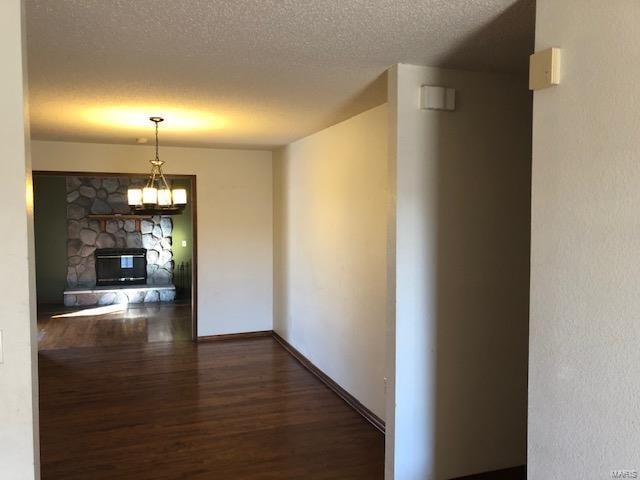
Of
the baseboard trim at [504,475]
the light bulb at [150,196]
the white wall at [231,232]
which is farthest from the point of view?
the white wall at [231,232]

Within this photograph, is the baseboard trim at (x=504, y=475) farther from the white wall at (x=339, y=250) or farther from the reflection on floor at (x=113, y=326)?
the reflection on floor at (x=113, y=326)

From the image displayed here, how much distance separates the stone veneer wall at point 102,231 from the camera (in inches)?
363

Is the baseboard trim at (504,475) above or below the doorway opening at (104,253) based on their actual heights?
below

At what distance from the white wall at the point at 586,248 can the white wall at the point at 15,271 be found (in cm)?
167

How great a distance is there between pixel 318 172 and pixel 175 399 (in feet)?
7.73

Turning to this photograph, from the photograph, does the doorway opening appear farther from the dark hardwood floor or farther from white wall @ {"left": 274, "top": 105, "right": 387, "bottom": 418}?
white wall @ {"left": 274, "top": 105, "right": 387, "bottom": 418}

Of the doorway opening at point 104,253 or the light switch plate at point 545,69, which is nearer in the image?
the light switch plate at point 545,69

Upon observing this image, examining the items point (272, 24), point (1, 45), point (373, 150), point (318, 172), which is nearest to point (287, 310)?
point (318, 172)

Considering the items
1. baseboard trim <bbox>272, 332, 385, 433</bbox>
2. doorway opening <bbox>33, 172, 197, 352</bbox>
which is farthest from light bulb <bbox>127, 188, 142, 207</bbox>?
doorway opening <bbox>33, 172, 197, 352</bbox>

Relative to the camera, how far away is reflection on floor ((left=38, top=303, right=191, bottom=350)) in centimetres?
639

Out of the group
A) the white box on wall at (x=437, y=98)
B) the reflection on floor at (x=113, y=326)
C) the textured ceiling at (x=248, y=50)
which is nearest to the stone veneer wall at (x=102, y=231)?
the reflection on floor at (x=113, y=326)

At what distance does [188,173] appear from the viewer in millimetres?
6055

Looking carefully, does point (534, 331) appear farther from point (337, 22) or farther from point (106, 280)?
point (106, 280)

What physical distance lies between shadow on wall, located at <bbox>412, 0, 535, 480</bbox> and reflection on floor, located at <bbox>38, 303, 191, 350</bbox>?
4338 mm
